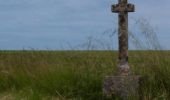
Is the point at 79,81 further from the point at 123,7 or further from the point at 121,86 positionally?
the point at 123,7

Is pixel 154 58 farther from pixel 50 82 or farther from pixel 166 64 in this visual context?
pixel 50 82

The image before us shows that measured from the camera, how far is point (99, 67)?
35.6 ft

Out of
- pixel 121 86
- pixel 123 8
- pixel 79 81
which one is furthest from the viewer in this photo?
pixel 79 81

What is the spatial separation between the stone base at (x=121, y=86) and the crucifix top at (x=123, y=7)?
1.10 meters

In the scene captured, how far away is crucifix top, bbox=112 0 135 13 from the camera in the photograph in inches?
390

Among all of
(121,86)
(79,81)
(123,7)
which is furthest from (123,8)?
(79,81)

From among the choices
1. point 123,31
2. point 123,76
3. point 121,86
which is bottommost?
point 121,86

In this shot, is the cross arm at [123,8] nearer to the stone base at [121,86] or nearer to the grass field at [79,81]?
the grass field at [79,81]

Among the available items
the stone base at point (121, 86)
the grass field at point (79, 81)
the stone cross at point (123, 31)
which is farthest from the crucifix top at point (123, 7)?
the stone base at point (121, 86)

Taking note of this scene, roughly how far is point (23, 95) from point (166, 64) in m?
2.43

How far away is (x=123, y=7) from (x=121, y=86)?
1.30 meters

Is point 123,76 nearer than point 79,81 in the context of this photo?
Yes

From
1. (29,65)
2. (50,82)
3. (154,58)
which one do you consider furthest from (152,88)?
(29,65)

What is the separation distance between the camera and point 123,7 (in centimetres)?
995
